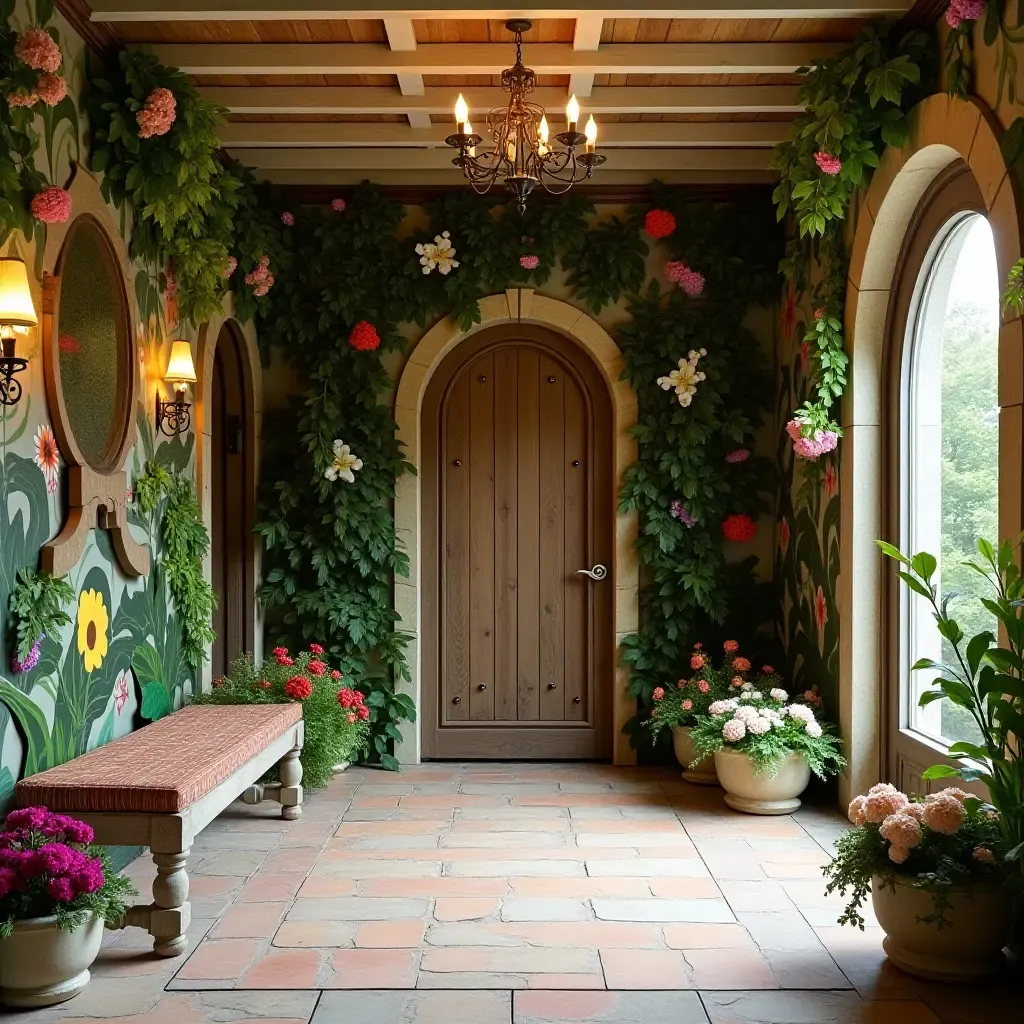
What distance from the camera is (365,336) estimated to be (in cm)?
625

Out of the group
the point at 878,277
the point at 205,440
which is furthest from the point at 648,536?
the point at 205,440

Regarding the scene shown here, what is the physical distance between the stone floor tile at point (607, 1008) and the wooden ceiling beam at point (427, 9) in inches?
127

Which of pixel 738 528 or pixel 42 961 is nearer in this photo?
pixel 42 961

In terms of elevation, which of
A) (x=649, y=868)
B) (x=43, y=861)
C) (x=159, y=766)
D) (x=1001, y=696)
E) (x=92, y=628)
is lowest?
(x=649, y=868)

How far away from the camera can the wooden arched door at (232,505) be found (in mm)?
Result: 6258

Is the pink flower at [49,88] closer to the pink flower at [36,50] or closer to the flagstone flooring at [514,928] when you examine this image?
the pink flower at [36,50]

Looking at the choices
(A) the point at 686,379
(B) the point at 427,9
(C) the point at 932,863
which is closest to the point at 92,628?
(B) the point at 427,9

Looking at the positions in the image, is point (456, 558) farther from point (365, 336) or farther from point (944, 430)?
point (944, 430)

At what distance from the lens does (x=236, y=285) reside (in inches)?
236

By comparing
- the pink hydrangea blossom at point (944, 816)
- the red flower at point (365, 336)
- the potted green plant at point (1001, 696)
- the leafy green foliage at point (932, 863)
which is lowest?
the leafy green foliage at point (932, 863)

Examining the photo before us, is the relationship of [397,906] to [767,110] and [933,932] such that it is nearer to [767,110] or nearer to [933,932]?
[933,932]

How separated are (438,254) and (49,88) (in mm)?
2935

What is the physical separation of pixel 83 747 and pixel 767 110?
3.89 metres

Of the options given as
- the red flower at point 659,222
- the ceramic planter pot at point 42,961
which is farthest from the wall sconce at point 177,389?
the red flower at point 659,222
